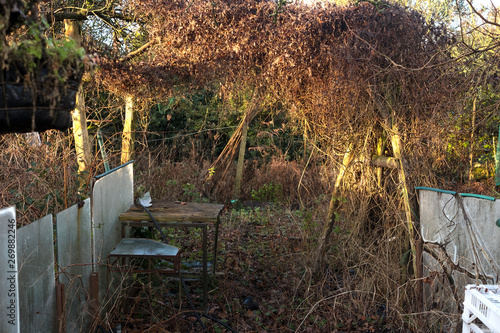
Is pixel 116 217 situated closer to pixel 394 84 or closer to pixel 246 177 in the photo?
pixel 394 84

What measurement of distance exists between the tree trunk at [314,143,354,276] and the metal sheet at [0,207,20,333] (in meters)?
3.99

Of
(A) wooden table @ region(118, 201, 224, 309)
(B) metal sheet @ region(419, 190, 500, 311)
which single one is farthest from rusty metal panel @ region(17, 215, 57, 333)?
(B) metal sheet @ region(419, 190, 500, 311)

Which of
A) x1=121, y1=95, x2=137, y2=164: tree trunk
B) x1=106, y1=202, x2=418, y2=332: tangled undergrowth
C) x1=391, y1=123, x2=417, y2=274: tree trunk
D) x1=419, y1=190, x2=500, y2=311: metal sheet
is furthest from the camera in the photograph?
x1=121, y1=95, x2=137, y2=164: tree trunk

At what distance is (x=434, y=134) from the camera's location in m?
4.87

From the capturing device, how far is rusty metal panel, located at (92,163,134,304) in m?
3.98

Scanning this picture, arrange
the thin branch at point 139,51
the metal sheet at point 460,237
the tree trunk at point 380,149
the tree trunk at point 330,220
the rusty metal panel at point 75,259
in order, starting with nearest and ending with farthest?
the rusty metal panel at point 75,259
the metal sheet at point 460,237
the tree trunk at point 380,149
the tree trunk at point 330,220
the thin branch at point 139,51

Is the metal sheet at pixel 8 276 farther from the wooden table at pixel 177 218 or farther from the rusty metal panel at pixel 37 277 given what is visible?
the wooden table at pixel 177 218

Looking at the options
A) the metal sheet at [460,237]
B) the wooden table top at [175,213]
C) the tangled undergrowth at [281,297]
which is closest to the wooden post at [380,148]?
the tangled undergrowth at [281,297]

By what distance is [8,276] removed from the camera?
7.38 feet

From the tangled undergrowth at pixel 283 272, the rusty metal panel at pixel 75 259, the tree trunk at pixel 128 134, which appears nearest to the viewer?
the rusty metal panel at pixel 75 259

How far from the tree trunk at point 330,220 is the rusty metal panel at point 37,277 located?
3.39 metres

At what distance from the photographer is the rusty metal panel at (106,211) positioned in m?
3.98

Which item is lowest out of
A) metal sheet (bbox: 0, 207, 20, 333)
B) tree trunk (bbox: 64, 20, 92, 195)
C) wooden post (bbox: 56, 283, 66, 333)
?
wooden post (bbox: 56, 283, 66, 333)

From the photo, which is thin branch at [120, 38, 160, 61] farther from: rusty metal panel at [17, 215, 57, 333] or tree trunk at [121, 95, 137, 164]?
rusty metal panel at [17, 215, 57, 333]
